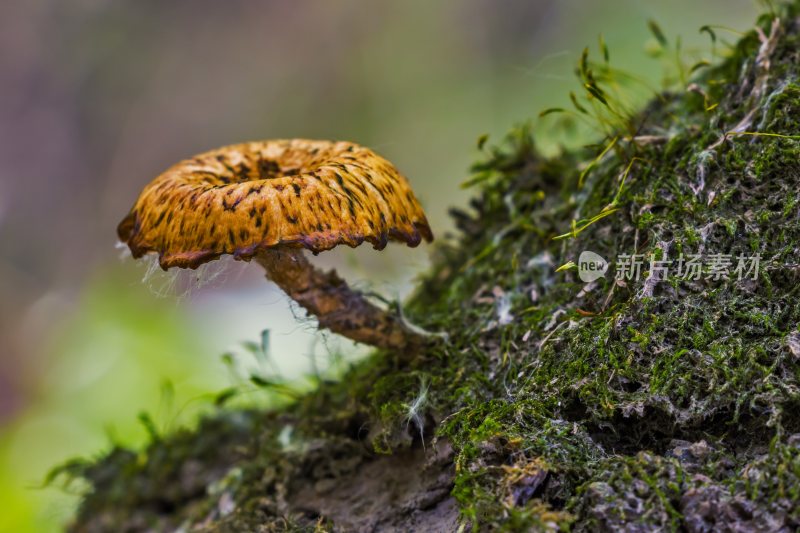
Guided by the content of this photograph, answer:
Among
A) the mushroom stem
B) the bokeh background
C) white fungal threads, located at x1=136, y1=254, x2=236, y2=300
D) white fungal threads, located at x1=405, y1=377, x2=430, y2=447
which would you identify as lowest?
white fungal threads, located at x1=405, y1=377, x2=430, y2=447

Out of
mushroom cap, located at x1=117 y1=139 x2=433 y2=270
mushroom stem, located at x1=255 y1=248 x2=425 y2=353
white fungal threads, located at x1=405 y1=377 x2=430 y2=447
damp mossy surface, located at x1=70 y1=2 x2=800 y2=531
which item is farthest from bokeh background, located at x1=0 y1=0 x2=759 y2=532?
mushroom cap, located at x1=117 y1=139 x2=433 y2=270

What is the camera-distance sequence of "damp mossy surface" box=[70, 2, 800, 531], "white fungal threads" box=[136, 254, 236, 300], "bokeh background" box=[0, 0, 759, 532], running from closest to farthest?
1. "damp mossy surface" box=[70, 2, 800, 531]
2. "white fungal threads" box=[136, 254, 236, 300]
3. "bokeh background" box=[0, 0, 759, 532]

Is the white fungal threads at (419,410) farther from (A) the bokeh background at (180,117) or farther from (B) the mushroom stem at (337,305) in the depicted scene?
(A) the bokeh background at (180,117)

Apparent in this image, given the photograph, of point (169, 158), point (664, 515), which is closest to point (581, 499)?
point (664, 515)

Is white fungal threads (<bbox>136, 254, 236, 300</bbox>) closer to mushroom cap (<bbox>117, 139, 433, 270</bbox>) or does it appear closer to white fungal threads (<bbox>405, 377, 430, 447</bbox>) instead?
mushroom cap (<bbox>117, 139, 433, 270</bbox>)

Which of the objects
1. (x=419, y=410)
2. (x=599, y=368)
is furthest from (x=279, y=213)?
(x=599, y=368)

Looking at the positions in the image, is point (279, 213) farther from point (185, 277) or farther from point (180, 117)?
point (180, 117)
